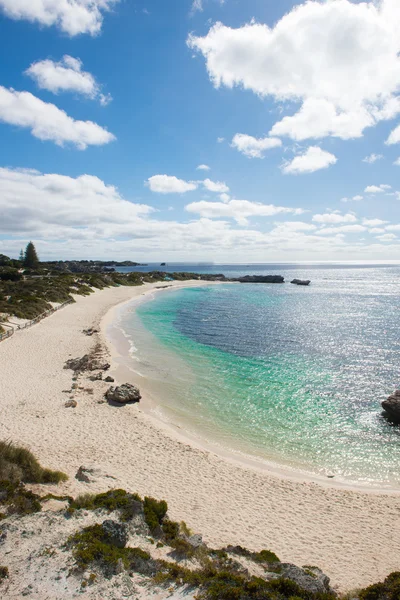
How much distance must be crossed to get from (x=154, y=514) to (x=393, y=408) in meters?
16.2

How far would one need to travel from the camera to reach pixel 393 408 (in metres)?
18.9

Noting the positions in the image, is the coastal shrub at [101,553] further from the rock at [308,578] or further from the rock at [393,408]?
the rock at [393,408]

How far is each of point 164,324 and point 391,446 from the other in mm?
34150

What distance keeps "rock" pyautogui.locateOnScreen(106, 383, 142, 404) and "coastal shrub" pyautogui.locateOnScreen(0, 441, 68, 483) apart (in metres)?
8.53

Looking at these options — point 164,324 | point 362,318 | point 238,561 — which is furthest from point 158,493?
point 362,318

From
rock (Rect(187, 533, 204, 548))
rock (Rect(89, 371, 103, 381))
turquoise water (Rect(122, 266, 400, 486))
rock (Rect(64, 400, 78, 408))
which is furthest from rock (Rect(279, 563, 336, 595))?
rock (Rect(89, 371, 103, 381))

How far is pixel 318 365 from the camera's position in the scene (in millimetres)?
28906

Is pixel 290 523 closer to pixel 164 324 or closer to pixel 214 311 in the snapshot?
pixel 164 324

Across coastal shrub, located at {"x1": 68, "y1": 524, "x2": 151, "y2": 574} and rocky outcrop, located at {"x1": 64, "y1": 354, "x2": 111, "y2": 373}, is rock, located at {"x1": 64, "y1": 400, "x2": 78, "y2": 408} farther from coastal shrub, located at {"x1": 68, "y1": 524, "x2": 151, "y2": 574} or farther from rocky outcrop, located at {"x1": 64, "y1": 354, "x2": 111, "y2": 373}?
coastal shrub, located at {"x1": 68, "y1": 524, "x2": 151, "y2": 574}

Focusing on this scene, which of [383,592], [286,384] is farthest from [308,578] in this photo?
[286,384]

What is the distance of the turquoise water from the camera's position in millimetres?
16141

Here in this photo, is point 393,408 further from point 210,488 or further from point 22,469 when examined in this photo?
point 22,469

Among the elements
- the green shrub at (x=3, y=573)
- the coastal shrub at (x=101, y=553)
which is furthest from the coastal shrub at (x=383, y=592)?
the green shrub at (x=3, y=573)

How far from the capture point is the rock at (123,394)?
20156 mm
